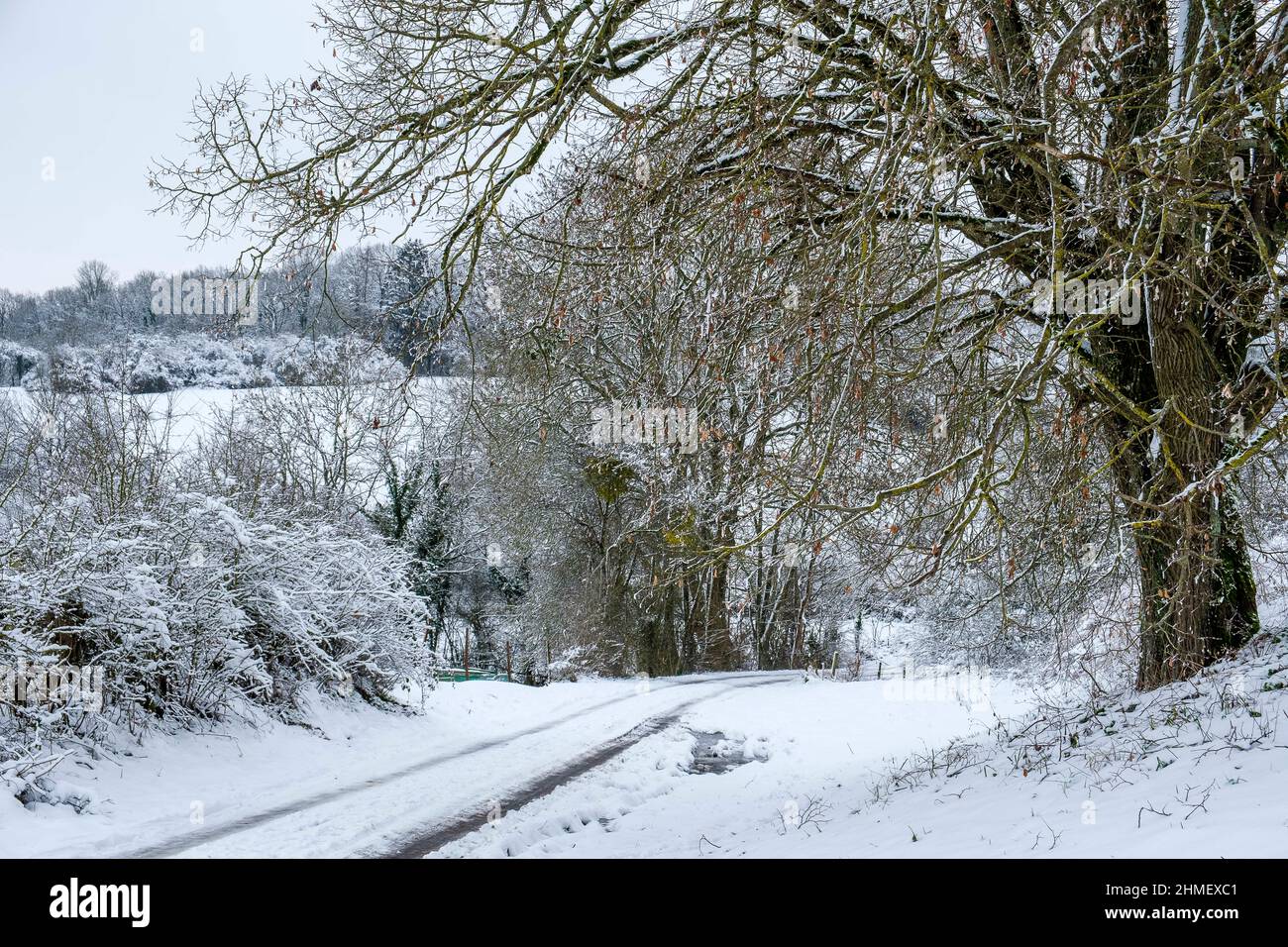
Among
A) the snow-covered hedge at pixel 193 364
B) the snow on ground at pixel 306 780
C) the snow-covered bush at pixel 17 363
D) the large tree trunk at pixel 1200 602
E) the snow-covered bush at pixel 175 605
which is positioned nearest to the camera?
the snow on ground at pixel 306 780

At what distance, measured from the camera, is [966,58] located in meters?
6.42

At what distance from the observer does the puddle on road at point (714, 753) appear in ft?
33.5

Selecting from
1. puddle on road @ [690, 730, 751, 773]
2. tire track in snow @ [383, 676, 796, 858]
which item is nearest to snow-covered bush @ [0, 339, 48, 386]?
tire track in snow @ [383, 676, 796, 858]

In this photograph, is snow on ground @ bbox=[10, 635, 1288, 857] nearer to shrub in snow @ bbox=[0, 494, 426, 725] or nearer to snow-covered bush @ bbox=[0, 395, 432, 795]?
snow-covered bush @ bbox=[0, 395, 432, 795]

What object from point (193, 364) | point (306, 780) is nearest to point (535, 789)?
point (306, 780)

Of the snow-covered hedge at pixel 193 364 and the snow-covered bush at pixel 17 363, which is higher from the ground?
the snow-covered bush at pixel 17 363

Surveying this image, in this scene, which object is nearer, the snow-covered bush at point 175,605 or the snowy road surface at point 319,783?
Answer: the snowy road surface at point 319,783

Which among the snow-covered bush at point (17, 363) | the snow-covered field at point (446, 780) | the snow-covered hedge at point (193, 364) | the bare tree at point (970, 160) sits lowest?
the snow-covered field at point (446, 780)

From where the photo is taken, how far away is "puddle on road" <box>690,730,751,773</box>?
10.2 metres

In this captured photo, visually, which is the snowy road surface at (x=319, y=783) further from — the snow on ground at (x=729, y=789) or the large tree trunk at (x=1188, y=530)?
the large tree trunk at (x=1188, y=530)

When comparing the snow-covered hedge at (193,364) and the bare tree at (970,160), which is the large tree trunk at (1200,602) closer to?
the bare tree at (970,160)

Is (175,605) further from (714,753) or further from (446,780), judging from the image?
(714,753)

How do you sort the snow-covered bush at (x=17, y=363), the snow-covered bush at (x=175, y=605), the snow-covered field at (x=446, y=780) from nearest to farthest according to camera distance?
the snow-covered field at (x=446, y=780), the snow-covered bush at (x=175, y=605), the snow-covered bush at (x=17, y=363)

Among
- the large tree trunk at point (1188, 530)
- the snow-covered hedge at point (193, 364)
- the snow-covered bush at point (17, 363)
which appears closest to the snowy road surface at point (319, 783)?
the snow-covered hedge at point (193, 364)
